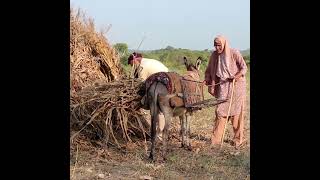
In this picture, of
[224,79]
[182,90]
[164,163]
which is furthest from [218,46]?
[164,163]

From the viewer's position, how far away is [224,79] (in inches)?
360

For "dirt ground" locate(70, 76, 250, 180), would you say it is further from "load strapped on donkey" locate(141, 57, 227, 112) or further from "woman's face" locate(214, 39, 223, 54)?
"woman's face" locate(214, 39, 223, 54)

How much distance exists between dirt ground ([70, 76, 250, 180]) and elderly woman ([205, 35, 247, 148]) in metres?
0.50

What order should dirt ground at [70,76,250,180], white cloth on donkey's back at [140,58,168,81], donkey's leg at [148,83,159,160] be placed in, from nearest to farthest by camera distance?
1. dirt ground at [70,76,250,180]
2. donkey's leg at [148,83,159,160]
3. white cloth on donkey's back at [140,58,168,81]

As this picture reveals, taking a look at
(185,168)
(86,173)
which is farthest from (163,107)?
(86,173)

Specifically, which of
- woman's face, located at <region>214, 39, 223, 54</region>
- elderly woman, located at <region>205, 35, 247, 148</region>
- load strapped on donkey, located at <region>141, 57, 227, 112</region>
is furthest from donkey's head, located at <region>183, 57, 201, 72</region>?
woman's face, located at <region>214, 39, 223, 54</region>

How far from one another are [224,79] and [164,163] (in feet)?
6.36

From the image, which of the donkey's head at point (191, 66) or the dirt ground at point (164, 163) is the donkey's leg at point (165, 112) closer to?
the dirt ground at point (164, 163)

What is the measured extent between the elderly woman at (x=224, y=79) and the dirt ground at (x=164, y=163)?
0.50 meters

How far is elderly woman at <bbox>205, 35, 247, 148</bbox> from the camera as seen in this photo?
29.9ft

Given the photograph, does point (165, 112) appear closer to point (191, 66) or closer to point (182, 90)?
point (182, 90)

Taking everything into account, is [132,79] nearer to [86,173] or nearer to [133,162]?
[133,162]
